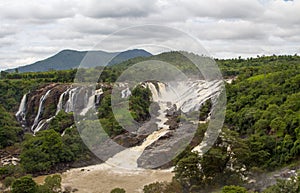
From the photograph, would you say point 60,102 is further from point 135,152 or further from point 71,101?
point 135,152

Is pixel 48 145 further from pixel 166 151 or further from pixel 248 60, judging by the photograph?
pixel 248 60

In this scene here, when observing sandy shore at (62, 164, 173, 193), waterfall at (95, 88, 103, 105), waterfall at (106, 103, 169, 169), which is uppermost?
waterfall at (95, 88, 103, 105)

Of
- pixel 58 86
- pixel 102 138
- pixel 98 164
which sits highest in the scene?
pixel 58 86

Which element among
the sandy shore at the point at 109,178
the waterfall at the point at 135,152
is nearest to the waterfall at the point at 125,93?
the waterfall at the point at 135,152

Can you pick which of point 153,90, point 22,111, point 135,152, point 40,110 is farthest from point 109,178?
point 22,111

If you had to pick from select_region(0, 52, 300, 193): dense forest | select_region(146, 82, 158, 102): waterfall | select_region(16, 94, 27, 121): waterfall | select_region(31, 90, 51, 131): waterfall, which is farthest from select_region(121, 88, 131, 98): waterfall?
select_region(16, 94, 27, 121): waterfall

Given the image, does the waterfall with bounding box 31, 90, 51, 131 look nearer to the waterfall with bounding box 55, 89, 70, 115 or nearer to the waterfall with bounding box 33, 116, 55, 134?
the waterfall with bounding box 33, 116, 55, 134

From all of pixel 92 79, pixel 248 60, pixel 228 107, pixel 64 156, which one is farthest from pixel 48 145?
pixel 248 60

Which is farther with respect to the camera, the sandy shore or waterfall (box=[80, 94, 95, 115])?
waterfall (box=[80, 94, 95, 115])
